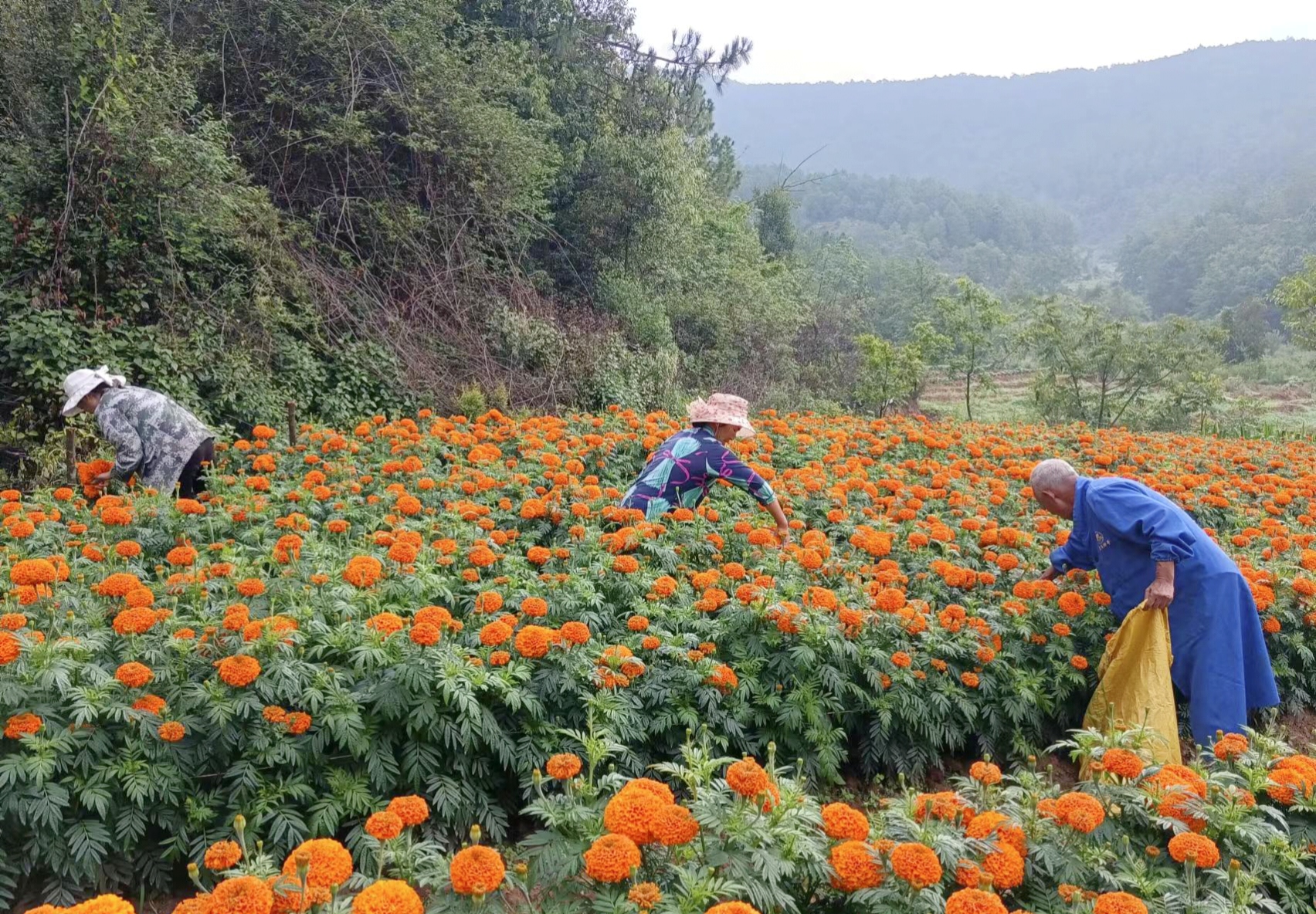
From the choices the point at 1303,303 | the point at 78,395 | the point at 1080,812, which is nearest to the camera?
the point at 1080,812

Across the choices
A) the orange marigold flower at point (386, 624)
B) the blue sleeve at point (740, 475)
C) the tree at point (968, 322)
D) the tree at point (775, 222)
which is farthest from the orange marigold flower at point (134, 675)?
the tree at point (775, 222)

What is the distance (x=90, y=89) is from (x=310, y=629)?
7.89m

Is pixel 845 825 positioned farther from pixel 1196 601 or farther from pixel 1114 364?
pixel 1114 364

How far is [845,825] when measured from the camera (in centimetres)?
201

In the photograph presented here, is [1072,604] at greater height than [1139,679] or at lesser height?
greater

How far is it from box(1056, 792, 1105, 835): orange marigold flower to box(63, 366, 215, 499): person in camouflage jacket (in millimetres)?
4996

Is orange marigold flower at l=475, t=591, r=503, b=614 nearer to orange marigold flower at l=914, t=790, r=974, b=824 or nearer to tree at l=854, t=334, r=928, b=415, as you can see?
orange marigold flower at l=914, t=790, r=974, b=824

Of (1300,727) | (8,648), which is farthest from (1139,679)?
(8,648)

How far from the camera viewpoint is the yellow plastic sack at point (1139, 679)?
3852 millimetres

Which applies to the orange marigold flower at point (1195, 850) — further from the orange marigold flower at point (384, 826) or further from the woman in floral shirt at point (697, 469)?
the woman in floral shirt at point (697, 469)

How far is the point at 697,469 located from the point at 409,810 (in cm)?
322

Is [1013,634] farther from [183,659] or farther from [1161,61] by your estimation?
[1161,61]

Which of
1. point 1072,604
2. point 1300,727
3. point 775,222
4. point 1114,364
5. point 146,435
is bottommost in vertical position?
point 1300,727

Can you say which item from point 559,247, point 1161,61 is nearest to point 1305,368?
point 559,247
